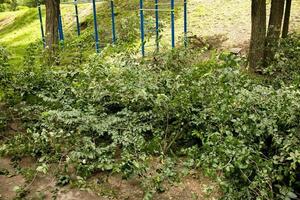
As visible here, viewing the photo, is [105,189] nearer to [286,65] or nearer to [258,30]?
[286,65]

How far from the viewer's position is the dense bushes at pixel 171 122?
2.70m

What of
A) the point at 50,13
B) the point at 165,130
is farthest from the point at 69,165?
the point at 50,13

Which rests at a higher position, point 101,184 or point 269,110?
point 269,110

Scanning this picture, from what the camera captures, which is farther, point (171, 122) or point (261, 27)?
point (261, 27)

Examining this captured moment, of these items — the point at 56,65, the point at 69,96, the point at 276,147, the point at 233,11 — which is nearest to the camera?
the point at 276,147

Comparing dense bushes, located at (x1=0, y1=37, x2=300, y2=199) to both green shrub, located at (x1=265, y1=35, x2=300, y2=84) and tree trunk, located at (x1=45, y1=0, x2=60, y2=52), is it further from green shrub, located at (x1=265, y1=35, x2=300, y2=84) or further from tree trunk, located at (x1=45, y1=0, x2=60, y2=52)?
tree trunk, located at (x1=45, y1=0, x2=60, y2=52)

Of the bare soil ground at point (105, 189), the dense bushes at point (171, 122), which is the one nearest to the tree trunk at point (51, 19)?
the dense bushes at point (171, 122)

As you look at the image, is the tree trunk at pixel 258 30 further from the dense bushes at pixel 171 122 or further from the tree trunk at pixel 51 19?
the tree trunk at pixel 51 19

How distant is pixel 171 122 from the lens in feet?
12.1

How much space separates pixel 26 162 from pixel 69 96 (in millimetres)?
1023

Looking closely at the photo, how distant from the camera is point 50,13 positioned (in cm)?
754

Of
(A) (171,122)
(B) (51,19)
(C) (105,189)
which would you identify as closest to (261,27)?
(A) (171,122)

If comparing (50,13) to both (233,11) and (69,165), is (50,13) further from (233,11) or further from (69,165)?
(233,11)

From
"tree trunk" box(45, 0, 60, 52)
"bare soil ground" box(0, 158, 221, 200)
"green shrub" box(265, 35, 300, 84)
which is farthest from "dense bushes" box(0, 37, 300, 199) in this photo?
"tree trunk" box(45, 0, 60, 52)
